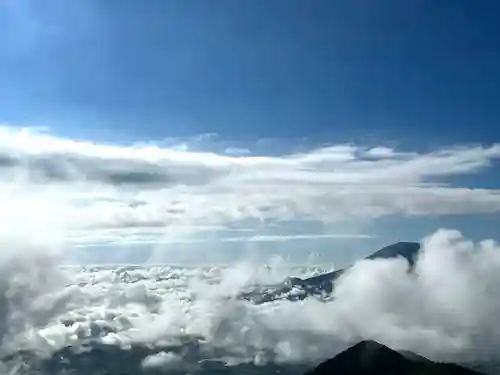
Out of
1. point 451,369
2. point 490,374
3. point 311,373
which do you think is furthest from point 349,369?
point 490,374

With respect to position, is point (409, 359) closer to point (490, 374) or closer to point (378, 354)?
point (378, 354)

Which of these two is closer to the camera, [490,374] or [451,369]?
[451,369]

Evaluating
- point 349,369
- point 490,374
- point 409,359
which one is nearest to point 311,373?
point 349,369

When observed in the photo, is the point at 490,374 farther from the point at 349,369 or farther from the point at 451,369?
the point at 349,369

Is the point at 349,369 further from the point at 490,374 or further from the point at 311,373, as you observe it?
the point at 490,374
